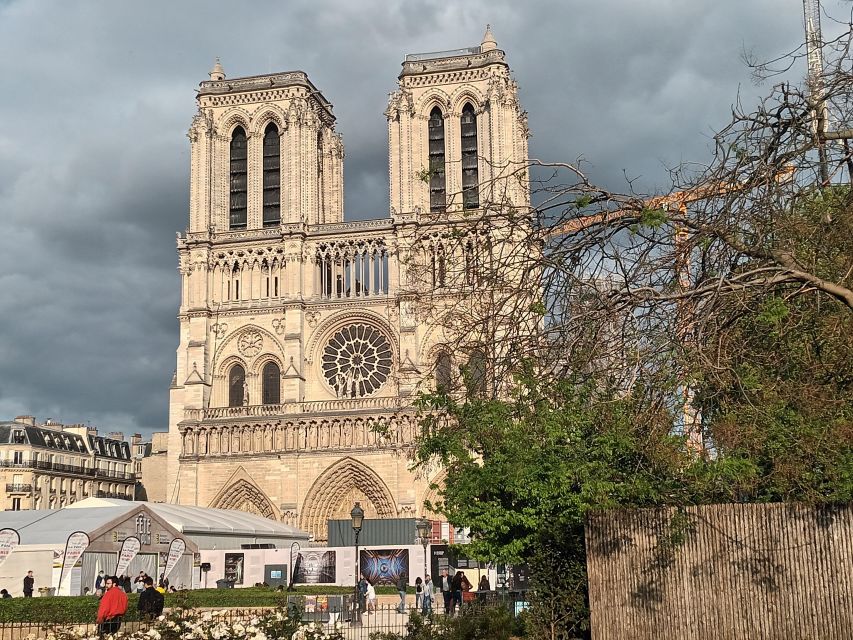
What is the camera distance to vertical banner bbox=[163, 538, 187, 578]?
2520 cm

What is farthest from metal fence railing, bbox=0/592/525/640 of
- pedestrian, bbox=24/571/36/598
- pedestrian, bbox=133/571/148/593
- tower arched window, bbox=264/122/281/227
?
tower arched window, bbox=264/122/281/227

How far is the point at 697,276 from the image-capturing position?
8281mm

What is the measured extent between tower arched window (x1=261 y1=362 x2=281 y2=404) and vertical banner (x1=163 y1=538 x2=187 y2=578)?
53.8 feet

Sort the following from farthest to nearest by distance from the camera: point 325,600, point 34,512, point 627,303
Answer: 1. point 34,512
2. point 325,600
3. point 627,303

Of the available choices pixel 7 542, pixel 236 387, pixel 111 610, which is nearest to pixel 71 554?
pixel 7 542

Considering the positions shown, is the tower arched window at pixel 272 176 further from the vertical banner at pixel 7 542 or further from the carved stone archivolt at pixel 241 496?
the vertical banner at pixel 7 542

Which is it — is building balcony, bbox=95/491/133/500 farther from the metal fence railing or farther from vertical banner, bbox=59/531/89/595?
the metal fence railing

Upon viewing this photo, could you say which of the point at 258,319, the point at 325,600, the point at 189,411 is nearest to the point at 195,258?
the point at 258,319

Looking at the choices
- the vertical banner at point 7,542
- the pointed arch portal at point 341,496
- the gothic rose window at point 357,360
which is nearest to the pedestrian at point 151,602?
the vertical banner at point 7,542

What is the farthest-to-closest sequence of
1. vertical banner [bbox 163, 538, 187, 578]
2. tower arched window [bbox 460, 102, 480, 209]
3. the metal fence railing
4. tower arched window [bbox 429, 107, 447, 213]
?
tower arched window [bbox 429, 107, 447, 213], tower arched window [bbox 460, 102, 480, 209], vertical banner [bbox 163, 538, 187, 578], the metal fence railing

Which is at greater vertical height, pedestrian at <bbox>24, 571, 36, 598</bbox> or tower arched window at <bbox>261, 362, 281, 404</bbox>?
tower arched window at <bbox>261, 362, 281, 404</bbox>

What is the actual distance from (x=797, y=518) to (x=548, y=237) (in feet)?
14.7

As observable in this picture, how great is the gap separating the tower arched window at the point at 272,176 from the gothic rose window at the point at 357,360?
5.91 meters

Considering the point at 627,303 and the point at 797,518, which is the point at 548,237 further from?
the point at 797,518
